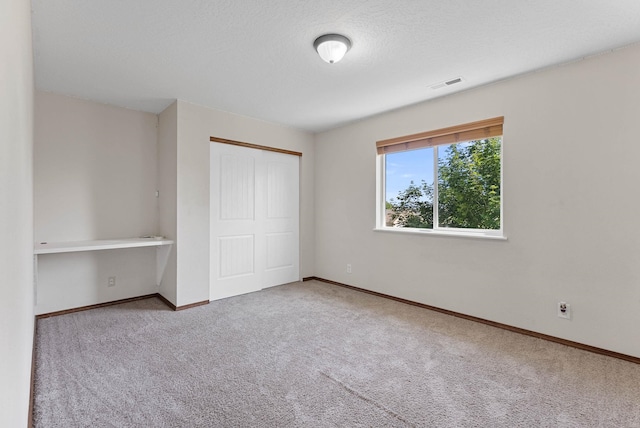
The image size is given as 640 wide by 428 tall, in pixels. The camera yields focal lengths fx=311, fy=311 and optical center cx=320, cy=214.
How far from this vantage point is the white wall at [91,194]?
10.7 ft

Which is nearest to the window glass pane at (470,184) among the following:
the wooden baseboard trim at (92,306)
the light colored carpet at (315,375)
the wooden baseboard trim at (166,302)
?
the light colored carpet at (315,375)

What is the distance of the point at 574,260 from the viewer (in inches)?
101

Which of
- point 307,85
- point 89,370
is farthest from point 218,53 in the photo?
point 89,370

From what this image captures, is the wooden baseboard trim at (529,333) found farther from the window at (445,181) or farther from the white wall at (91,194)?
the white wall at (91,194)

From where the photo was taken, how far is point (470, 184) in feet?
11.0

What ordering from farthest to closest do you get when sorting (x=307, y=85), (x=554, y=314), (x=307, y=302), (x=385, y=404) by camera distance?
(x=307, y=302), (x=307, y=85), (x=554, y=314), (x=385, y=404)

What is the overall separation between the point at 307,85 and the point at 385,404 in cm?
274

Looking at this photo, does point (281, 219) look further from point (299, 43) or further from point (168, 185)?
point (299, 43)

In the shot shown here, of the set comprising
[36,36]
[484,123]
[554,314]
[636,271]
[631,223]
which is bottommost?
[554,314]

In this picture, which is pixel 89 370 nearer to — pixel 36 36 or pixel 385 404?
pixel 385 404

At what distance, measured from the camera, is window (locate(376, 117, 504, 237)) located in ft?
10.4

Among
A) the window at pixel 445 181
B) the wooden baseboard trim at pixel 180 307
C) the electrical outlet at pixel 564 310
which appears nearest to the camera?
the electrical outlet at pixel 564 310

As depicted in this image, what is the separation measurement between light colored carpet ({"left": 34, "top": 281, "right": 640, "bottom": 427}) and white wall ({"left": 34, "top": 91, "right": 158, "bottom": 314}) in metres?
0.42

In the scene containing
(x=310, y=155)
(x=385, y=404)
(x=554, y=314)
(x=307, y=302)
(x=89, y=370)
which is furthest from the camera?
(x=310, y=155)
